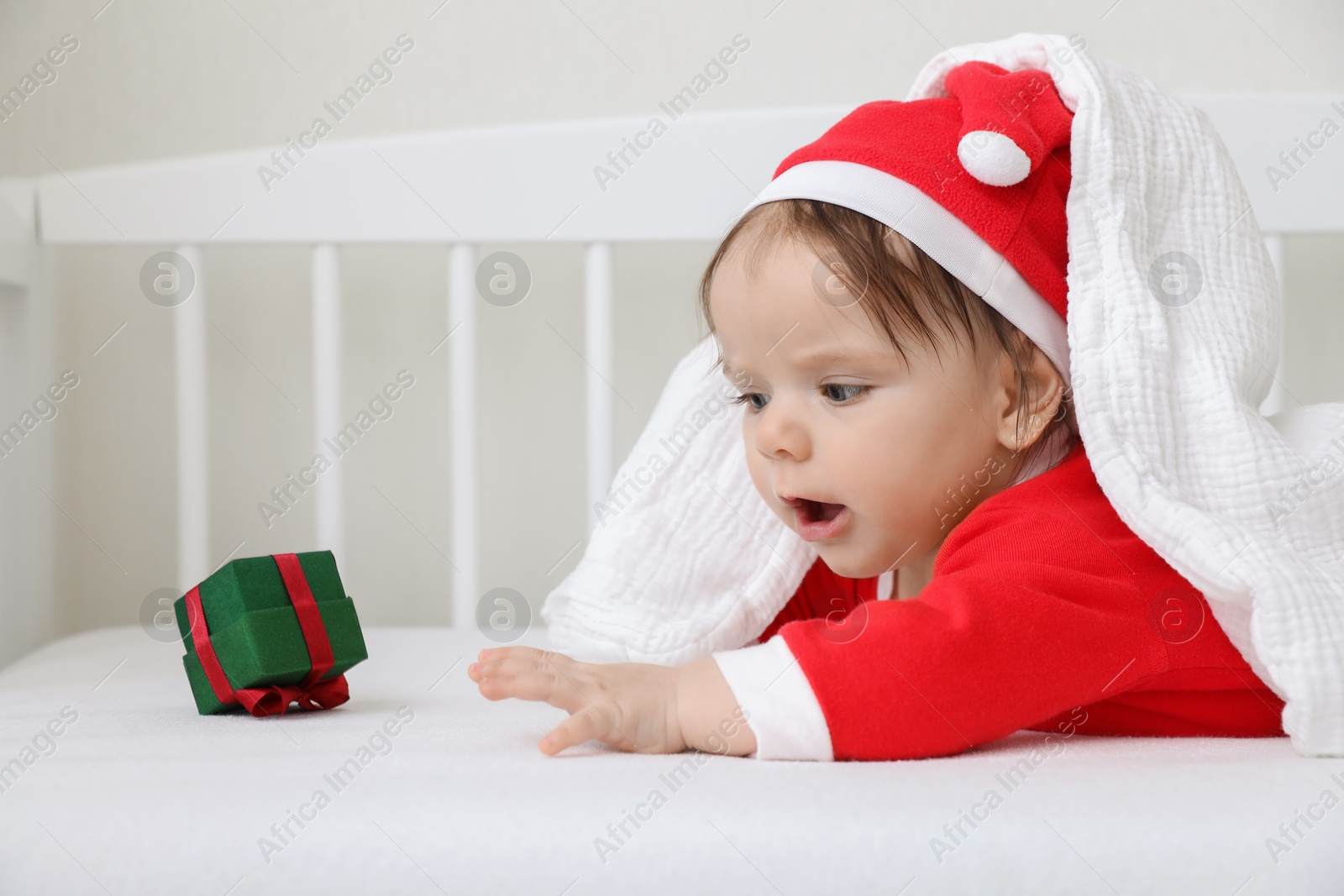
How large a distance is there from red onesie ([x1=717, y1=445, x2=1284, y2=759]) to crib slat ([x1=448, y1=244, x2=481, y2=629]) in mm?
553

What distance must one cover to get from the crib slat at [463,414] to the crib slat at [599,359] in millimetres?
117

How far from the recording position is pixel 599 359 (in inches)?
42.9

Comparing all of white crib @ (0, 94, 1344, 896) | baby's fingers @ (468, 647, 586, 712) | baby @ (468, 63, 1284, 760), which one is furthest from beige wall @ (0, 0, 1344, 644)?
baby's fingers @ (468, 647, 586, 712)

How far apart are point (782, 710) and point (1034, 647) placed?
0.14 m

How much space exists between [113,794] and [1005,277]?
1.87 feet

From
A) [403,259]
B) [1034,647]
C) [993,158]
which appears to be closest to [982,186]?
[993,158]

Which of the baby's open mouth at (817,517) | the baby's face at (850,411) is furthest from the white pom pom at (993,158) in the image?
the baby's open mouth at (817,517)

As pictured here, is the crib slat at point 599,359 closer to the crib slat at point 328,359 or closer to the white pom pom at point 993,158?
the crib slat at point 328,359

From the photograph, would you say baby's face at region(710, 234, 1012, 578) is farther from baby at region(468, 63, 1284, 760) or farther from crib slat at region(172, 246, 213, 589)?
crib slat at region(172, 246, 213, 589)

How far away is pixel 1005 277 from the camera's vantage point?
0.70m

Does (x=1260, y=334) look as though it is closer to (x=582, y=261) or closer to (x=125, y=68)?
(x=582, y=261)

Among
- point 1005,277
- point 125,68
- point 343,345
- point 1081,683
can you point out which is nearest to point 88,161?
point 125,68

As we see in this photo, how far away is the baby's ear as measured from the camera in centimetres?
70

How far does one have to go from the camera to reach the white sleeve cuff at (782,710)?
0.56 m
